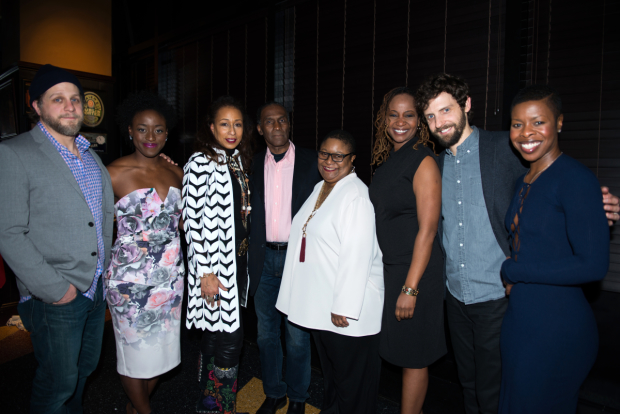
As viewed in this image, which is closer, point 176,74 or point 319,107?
point 319,107

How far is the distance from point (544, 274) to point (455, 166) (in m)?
0.66

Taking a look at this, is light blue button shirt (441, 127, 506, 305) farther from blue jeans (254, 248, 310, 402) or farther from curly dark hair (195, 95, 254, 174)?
curly dark hair (195, 95, 254, 174)

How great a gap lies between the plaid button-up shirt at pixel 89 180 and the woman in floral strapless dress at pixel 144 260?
0.10 meters

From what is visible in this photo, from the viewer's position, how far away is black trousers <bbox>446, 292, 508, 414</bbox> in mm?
1667

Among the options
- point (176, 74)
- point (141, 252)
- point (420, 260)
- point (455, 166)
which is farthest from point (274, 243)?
point (176, 74)

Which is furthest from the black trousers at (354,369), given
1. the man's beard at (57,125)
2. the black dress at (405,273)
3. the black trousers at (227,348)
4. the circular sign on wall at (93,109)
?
the circular sign on wall at (93,109)

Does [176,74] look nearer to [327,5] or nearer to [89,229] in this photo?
[327,5]

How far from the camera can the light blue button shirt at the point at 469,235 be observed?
65.5 inches

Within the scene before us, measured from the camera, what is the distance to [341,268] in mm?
1717

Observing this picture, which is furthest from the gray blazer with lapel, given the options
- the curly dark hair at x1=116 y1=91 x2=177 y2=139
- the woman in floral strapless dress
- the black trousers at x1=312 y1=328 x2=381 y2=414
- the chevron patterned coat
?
the curly dark hair at x1=116 y1=91 x2=177 y2=139

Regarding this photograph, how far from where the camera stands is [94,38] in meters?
4.43

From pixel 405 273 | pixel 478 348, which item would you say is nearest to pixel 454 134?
pixel 405 273

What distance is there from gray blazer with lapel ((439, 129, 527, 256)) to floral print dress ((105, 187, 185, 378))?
1.61 metres

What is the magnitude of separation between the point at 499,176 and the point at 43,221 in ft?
6.71
